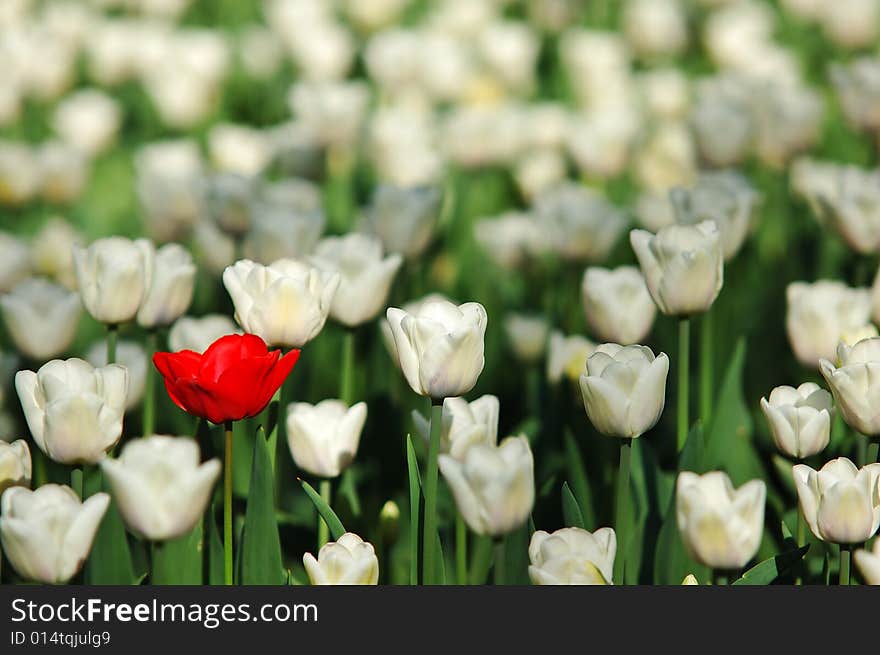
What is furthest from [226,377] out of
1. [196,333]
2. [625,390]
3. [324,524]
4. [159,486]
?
[196,333]

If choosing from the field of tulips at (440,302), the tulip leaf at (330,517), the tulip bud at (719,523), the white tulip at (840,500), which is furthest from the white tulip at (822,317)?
the tulip leaf at (330,517)

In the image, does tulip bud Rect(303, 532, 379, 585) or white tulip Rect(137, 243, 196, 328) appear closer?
tulip bud Rect(303, 532, 379, 585)

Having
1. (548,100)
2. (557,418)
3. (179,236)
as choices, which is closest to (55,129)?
(179,236)

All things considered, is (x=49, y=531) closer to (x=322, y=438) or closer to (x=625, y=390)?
(x=322, y=438)

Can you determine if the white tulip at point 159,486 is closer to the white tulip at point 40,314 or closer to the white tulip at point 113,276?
the white tulip at point 113,276

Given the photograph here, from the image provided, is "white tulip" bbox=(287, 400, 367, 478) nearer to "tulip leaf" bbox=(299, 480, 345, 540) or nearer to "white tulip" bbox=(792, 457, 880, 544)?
"tulip leaf" bbox=(299, 480, 345, 540)

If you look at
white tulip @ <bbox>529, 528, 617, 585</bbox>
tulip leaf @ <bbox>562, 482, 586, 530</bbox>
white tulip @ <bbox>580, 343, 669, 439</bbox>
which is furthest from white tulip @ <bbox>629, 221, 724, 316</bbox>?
white tulip @ <bbox>529, 528, 617, 585</bbox>
